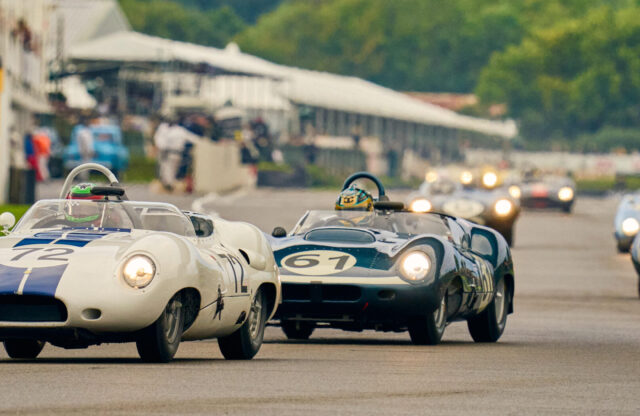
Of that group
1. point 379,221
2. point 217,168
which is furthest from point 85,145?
point 379,221

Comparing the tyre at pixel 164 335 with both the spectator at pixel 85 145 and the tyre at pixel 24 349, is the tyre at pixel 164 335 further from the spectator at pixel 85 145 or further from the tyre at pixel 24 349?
the spectator at pixel 85 145

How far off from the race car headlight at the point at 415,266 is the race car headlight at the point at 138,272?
2.92 meters

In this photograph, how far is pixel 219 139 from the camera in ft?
194

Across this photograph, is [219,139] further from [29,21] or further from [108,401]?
[108,401]

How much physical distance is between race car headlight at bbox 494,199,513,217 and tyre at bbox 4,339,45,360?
63.5 ft

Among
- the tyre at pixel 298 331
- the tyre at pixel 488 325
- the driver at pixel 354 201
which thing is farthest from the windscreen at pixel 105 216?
the driver at pixel 354 201

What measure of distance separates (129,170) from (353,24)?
11102 centimetres

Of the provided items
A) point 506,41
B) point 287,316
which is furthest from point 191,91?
point 506,41

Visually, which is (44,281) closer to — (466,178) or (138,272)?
(138,272)

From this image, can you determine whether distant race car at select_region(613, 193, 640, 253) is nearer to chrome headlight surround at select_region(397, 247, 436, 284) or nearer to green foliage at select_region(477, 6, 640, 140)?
chrome headlight surround at select_region(397, 247, 436, 284)

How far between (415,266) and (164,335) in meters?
2.88

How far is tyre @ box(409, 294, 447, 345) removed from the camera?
1286 centimetres

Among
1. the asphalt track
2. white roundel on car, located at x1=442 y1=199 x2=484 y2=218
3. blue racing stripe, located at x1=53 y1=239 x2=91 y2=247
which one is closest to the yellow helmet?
the asphalt track

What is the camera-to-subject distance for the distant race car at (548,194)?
1946 inches
